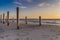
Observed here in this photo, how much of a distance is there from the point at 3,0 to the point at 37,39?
7931 millimetres

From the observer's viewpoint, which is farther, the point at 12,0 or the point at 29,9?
the point at 29,9

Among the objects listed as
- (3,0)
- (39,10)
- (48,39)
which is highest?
(3,0)

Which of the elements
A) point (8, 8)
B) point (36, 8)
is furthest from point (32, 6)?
point (8, 8)

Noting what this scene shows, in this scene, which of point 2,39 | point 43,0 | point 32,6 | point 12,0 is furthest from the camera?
point 32,6

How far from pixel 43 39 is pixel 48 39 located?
0.20m

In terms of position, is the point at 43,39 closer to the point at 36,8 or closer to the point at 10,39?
the point at 10,39

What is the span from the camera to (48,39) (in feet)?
14.8

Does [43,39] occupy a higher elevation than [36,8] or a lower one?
lower

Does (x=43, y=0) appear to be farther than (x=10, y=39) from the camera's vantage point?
Yes

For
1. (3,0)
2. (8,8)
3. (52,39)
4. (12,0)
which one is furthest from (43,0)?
(52,39)

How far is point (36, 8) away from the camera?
13.8m

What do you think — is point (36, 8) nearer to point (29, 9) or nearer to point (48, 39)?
point (29, 9)

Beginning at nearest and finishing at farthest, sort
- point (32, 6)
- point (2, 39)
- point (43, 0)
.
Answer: point (2, 39) → point (43, 0) → point (32, 6)

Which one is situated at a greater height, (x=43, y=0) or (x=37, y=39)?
(x=43, y=0)
